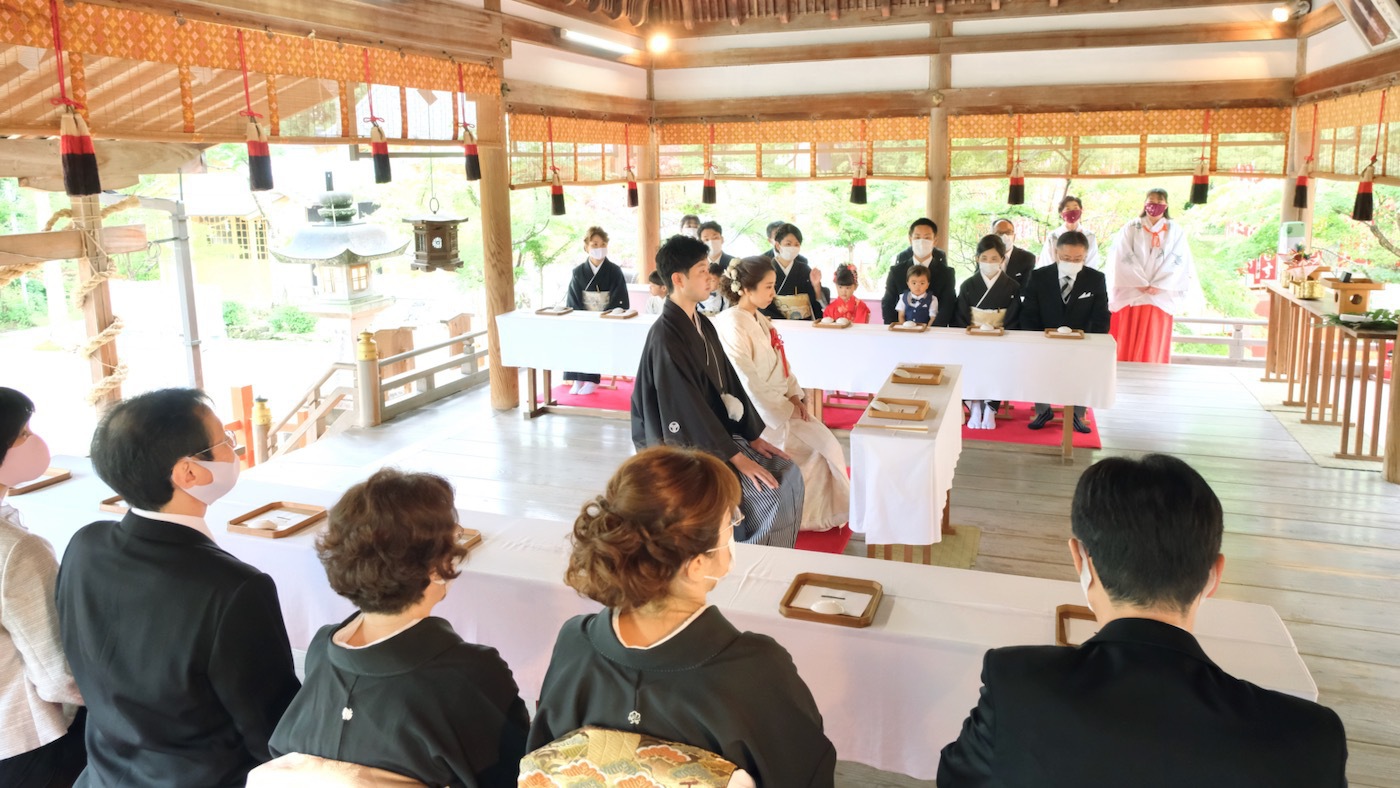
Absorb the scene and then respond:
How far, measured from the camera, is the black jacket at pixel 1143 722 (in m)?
1.28

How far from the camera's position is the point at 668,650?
1.54m

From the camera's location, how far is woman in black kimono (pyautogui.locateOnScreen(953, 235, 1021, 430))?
7.00m

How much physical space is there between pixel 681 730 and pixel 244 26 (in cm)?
485

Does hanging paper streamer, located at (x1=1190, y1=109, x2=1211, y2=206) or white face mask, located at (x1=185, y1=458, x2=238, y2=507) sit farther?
hanging paper streamer, located at (x1=1190, y1=109, x2=1211, y2=206)

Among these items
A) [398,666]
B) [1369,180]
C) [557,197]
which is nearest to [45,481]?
[398,666]

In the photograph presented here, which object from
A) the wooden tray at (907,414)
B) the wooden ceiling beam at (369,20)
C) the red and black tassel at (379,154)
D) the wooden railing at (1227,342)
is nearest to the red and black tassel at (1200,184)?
the wooden railing at (1227,342)

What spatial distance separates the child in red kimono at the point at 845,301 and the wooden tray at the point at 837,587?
465 centimetres

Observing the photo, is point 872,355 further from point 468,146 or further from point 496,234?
point 468,146

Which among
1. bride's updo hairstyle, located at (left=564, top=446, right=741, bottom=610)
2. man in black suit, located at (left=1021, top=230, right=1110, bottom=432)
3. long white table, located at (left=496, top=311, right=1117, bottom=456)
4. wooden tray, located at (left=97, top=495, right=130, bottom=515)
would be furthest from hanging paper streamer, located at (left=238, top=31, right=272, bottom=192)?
man in black suit, located at (left=1021, top=230, right=1110, bottom=432)

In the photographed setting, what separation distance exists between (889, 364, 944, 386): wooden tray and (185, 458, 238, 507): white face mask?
323cm

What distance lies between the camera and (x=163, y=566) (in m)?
1.91

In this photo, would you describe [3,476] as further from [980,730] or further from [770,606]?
[980,730]

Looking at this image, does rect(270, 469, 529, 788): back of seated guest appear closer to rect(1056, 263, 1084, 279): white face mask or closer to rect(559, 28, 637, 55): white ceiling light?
rect(1056, 263, 1084, 279): white face mask

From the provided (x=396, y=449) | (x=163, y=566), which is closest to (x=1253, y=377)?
(x=396, y=449)
